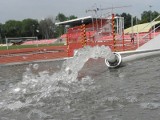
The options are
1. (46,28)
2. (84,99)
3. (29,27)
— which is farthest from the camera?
(29,27)

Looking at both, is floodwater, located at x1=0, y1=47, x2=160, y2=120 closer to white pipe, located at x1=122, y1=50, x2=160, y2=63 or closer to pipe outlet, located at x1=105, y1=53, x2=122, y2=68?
pipe outlet, located at x1=105, y1=53, x2=122, y2=68

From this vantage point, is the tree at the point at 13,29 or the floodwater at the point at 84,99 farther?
the tree at the point at 13,29

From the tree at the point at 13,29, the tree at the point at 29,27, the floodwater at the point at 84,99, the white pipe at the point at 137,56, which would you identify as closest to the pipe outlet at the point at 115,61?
the white pipe at the point at 137,56

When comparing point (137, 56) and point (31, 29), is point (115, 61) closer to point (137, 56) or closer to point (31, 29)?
point (137, 56)

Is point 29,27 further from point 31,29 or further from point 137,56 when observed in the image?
point 137,56

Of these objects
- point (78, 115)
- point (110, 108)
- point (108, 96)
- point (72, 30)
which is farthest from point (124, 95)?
point (72, 30)

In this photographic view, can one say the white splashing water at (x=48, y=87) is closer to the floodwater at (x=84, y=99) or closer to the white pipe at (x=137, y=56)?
the floodwater at (x=84, y=99)

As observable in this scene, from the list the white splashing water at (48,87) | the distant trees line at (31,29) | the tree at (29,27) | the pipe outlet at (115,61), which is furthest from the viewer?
the tree at (29,27)

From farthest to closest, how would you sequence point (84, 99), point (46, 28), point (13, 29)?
point (13, 29) → point (46, 28) → point (84, 99)

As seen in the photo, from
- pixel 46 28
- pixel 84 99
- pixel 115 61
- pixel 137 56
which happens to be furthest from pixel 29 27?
pixel 84 99

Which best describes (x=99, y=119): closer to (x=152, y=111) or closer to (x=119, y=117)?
(x=119, y=117)

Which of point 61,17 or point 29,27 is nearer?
point 29,27

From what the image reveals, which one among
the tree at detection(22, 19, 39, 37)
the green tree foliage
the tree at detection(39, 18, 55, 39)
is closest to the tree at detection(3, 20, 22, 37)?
the tree at detection(22, 19, 39, 37)

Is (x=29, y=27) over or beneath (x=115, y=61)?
over
